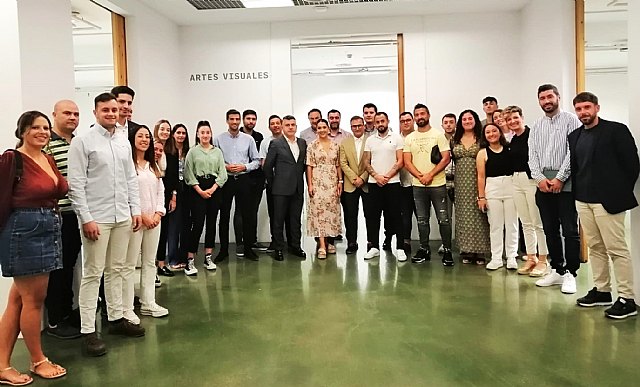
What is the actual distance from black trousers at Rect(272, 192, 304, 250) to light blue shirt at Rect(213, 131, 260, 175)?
55 centimetres

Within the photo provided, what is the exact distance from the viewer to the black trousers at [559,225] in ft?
15.1

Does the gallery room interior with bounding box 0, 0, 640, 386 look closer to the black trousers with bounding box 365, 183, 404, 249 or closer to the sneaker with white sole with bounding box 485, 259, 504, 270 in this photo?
the sneaker with white sole with bounding box 485, 259, 504, 270

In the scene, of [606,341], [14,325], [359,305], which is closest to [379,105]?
[359,305]

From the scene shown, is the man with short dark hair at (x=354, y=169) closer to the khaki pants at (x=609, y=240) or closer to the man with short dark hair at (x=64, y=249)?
the khaki pants at (x=609, y=240)

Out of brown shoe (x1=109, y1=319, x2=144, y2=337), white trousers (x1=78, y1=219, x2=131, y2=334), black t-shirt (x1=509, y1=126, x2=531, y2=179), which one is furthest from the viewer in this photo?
black t-shirt (x1=509, y1=126, x2=531, y2=179)

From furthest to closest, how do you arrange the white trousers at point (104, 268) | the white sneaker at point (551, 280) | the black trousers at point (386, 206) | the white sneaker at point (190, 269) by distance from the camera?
the black trousers at point (386, 206) < the white sneaker at point (190, 269) < the white sneaker at point (551, 280) < the white trousers at point (104, 268)

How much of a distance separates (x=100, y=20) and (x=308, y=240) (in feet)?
14.2

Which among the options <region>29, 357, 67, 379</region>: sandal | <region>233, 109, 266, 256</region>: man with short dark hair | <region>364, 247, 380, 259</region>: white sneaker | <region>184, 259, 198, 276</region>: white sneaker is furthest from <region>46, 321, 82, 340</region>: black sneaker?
<region>364, 247, 380, 259</region>: white sneaker

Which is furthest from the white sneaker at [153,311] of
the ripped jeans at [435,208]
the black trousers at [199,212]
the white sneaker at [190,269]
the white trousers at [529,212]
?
the white trousers at [529,212]

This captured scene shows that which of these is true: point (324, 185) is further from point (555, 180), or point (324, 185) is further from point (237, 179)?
point (555, 180)

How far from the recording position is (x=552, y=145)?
15.2 feet

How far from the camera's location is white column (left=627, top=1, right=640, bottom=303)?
404 cm

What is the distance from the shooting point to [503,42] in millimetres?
7660

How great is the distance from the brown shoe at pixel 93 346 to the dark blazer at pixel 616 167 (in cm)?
374
